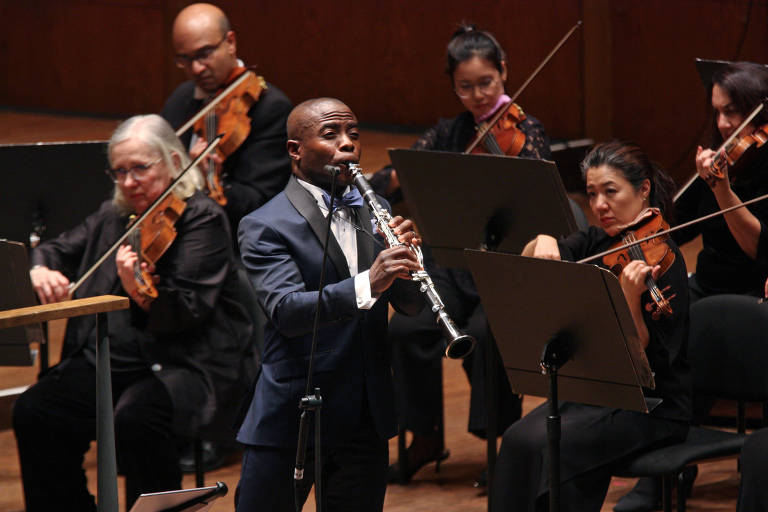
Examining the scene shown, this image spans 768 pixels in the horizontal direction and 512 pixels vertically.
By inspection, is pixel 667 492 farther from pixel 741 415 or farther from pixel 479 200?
pixel 479 200

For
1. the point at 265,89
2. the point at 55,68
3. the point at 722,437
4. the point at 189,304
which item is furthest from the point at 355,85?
→ the point at 722,437

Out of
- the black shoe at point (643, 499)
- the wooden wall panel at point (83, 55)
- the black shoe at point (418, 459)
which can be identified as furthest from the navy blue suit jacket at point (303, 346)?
the wooden wall panel at point (83, 55)

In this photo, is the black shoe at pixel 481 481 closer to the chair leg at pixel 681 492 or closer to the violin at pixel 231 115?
the chair leg at pixel 681 492

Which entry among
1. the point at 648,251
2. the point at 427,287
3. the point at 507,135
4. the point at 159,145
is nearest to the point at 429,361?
the point at 507,135

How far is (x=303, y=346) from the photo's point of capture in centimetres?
236

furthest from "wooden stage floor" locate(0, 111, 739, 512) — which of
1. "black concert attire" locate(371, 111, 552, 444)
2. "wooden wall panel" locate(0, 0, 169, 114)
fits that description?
"wooden wall panel" locate(0, 0, 169, 114)

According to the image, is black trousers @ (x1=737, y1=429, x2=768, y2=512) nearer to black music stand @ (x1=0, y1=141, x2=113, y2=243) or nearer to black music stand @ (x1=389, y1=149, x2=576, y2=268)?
black music stand @ (x1=389, y1=149, x2=576, y2=268)

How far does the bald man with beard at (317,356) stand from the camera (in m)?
2.34

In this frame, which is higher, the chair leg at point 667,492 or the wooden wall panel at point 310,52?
the wooden wall panel at point 310,52

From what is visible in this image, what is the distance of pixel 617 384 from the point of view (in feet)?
8.04

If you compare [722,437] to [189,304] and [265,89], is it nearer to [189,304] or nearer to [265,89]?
[189,304]

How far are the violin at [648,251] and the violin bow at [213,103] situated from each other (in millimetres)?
1685

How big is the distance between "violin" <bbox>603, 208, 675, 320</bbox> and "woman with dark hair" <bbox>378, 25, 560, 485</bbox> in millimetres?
840

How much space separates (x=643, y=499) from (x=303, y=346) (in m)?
1.46
